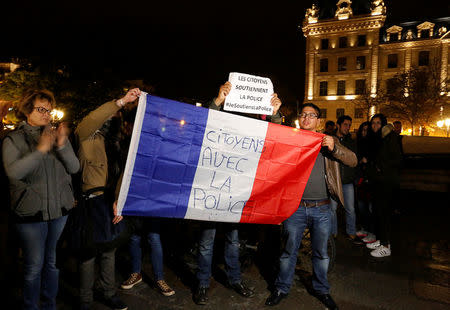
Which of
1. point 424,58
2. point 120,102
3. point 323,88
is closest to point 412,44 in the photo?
point 424,58

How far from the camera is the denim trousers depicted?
2931mm

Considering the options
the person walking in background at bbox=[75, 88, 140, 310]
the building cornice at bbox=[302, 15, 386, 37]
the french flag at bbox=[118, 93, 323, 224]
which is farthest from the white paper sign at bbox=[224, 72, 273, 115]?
the building cornice at bbox=[302, 15, 386, 37]

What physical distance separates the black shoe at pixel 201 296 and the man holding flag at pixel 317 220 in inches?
27.3

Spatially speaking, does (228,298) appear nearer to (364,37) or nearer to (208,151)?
(208,151)

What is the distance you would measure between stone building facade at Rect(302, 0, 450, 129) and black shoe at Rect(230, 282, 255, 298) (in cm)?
4173

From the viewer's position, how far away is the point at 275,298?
3.26 m

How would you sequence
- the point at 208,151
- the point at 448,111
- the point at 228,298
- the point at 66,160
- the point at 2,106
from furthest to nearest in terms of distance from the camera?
the point at 448,111
the point at 228,298
the point at 208,151
the point at 2,106
the point at 66,160

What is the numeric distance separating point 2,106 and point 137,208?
160 centimetres

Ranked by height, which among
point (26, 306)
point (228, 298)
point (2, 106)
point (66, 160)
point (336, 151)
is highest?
point (2, 106)

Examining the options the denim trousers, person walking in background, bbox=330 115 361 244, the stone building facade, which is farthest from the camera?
the stone building facade

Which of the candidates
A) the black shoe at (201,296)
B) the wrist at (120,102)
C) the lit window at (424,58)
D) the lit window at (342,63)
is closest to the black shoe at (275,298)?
the black shoe at (201,296)

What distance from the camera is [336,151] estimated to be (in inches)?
122

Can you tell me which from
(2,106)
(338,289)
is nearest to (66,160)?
(2,106)

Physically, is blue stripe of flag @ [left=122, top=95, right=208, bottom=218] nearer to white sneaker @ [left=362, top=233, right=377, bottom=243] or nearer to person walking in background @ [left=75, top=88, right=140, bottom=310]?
person walking in background @ [left=75, top=88, right=140, bottom=310]
